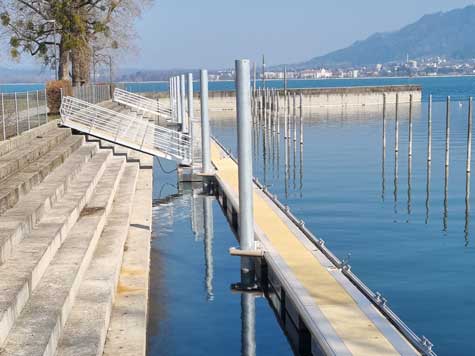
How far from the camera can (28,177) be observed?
1321cm

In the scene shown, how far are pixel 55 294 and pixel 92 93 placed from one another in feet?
114

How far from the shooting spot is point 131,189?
787 inches

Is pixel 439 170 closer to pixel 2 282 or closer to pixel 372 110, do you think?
pixel 2 282

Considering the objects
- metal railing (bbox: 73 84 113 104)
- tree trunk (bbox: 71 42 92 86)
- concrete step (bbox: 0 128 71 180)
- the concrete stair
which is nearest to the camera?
the concrete stair

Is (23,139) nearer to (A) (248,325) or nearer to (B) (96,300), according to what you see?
(A) (248,325)

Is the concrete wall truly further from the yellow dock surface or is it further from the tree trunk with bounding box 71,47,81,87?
the yellow dock surface

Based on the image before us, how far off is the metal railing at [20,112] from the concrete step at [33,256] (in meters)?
5.64

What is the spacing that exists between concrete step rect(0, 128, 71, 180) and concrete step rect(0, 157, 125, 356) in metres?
1.46

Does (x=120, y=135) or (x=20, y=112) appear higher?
(x=20, y=112)

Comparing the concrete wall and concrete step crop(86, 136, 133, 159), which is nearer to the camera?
concrete step crop(86, 136, 133, 159)

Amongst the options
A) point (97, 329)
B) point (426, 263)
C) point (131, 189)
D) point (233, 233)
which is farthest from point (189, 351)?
point (131, 189)

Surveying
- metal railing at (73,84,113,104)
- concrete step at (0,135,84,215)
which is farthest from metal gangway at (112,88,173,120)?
concrete step at (0,135,84,215)

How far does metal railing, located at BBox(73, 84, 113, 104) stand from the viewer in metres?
37.4

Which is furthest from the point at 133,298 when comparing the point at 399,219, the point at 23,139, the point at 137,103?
the point at 137,103
